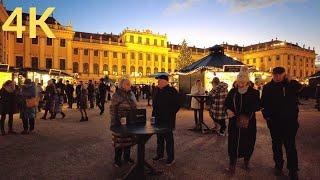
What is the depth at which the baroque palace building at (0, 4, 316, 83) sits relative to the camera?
58381 mm

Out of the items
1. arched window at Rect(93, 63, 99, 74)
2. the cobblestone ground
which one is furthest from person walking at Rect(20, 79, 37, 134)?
arched window at Rect(93, 63, 99, 74)

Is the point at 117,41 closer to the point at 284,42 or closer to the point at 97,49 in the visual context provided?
the point at 97,49

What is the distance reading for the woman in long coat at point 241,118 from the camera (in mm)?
5340

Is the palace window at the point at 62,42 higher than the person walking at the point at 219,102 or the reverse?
higher

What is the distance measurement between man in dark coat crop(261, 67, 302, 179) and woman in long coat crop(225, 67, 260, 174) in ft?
0.79

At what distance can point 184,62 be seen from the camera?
193 ft

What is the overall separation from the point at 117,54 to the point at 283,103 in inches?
2730

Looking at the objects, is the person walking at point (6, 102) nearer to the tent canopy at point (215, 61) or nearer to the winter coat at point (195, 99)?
the winter coat at point (195, 99)

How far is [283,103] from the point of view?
17.1 feet

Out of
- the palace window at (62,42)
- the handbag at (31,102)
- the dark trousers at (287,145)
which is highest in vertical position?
the palace window at (62,42)

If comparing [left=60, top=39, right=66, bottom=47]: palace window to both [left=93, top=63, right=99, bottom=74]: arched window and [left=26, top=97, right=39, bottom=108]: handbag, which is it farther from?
[left=26, top=97, right=39, bottom=108]: handbag

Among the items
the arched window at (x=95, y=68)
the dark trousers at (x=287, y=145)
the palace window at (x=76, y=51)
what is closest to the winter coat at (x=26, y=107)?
the dark trousers at (x=287, y=145)

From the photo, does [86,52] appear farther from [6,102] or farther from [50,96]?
[6,102]

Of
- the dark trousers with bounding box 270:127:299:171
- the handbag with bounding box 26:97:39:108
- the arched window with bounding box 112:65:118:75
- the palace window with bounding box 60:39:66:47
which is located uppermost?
the palace window with bounding box 60:39:66:47
